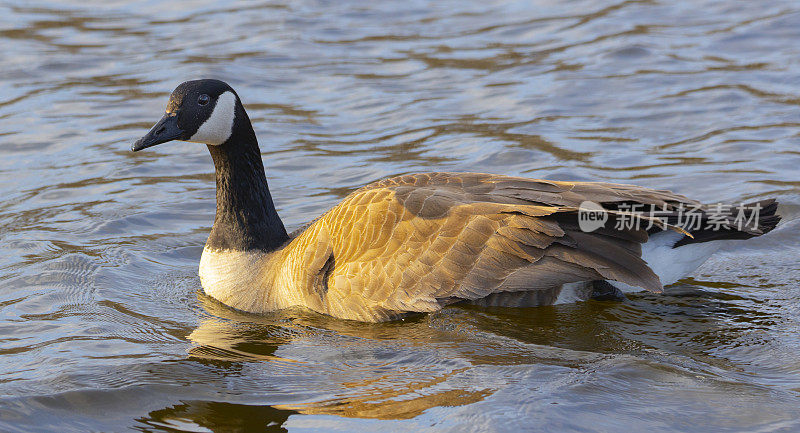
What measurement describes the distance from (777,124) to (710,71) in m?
2.15

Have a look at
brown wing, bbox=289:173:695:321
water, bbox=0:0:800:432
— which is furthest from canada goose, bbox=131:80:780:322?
water, bbox=0:0:800:432

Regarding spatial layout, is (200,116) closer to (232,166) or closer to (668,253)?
(232,166)

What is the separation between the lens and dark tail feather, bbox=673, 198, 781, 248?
7023mm

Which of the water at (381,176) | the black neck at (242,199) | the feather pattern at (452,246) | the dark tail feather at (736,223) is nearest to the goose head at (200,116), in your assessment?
the black neck at (242,199)

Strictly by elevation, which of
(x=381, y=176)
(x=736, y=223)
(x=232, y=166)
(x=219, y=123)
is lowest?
(x=381, y=176)

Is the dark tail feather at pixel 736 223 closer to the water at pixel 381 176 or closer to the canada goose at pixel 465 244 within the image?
the canada goose at pixel 465 244

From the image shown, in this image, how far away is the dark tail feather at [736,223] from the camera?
702 cm

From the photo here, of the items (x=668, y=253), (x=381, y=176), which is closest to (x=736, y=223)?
(x=668, y=253)

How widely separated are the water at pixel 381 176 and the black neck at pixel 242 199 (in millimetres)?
582

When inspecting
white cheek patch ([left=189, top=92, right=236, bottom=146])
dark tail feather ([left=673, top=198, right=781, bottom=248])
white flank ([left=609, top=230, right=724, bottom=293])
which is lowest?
white flank ([left=609, top=230, right=724, bottom=293])

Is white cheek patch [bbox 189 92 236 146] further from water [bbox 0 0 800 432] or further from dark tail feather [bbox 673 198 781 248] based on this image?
dark tail feather [bbox 673 198 781 248]

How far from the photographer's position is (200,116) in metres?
7.80

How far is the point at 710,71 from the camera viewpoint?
1353cm

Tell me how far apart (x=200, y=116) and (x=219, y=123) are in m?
0.18
